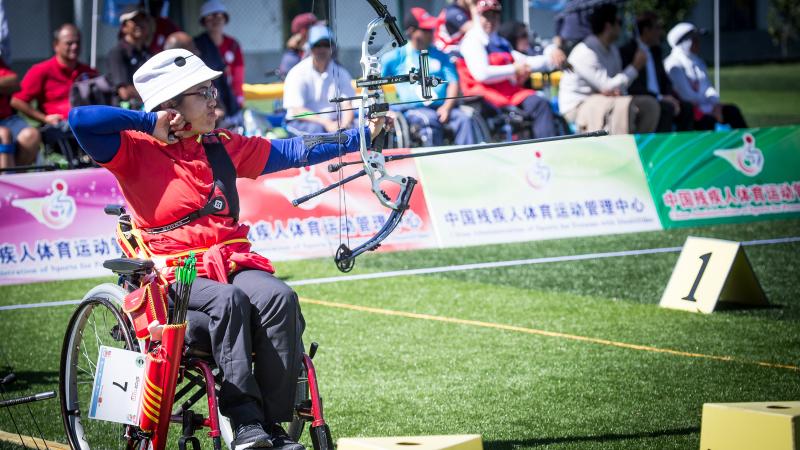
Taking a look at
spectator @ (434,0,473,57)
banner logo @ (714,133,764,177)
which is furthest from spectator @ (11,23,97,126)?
banner logo @ (714,133,764,177)

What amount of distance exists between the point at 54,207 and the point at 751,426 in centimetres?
604

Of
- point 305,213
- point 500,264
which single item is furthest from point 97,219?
point 500,264

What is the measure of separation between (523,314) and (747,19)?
31.6m

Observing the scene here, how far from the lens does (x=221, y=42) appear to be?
12625 mm

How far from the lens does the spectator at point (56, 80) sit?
35.6 ft

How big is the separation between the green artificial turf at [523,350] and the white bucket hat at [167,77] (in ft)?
5.37

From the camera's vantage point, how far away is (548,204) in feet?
32.5

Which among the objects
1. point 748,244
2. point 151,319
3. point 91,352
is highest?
point 151,319

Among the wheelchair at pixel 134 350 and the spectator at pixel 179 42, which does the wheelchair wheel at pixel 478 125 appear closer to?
the spectator at pixel 179 42

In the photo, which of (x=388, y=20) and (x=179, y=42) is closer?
(x=388, y=20)

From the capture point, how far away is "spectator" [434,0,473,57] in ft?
39.3

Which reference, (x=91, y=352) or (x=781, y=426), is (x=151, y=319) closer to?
(x=91, y=352)

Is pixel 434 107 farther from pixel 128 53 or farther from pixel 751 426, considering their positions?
pixel 751 426

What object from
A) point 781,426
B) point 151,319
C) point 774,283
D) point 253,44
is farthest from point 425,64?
point 253,44
